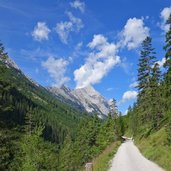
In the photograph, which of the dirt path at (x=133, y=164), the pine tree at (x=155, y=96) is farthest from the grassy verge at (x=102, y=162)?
the pine tree at (x=155, y=96)

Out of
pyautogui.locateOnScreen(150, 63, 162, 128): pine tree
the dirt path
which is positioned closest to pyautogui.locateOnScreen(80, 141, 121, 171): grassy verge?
the dirt path

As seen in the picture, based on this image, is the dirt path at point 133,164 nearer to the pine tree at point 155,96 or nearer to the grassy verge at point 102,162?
the grassy verge at point 102,162

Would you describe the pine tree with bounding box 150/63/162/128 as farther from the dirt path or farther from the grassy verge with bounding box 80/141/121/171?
the dirt path

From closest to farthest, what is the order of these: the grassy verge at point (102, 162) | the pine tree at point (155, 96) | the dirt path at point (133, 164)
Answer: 1. the dirt path at point (133, 164)
2. the grassy verge at point (102, 162)
3. the pine tree at point (155, 96)

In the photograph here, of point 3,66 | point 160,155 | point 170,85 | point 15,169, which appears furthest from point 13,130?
point 170,85

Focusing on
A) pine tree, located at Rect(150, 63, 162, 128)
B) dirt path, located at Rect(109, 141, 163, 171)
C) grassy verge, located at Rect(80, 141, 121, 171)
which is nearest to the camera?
dirt path, located at Rect(109, 141, 163, 171)

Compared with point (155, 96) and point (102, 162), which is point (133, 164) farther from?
point (155, 96)

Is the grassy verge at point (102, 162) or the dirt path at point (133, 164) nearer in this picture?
the dirt path at point (133, 164)

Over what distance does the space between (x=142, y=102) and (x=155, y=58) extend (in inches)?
306

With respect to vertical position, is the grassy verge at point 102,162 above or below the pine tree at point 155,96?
below

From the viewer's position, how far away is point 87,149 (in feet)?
243

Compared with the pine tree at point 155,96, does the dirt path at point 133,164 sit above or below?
below

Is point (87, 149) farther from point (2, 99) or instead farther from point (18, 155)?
point (2, 99)

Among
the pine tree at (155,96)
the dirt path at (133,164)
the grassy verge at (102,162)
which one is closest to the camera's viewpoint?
the dirt path at (133,164)
